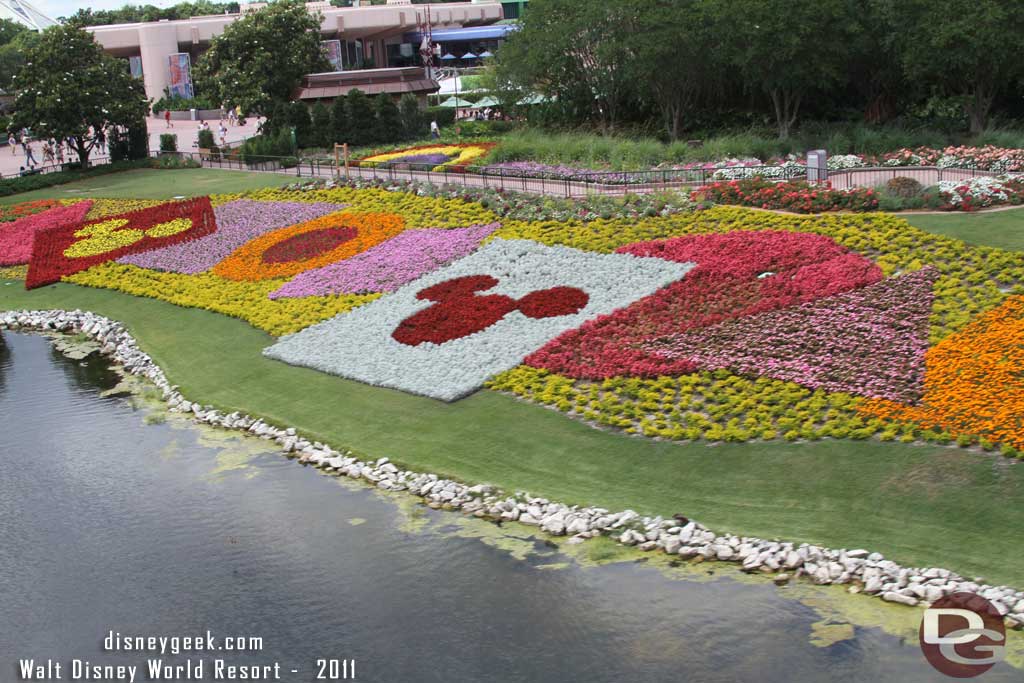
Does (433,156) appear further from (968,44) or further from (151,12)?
(151,12)

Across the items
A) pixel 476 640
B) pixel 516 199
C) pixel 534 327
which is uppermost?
pixel 516 199

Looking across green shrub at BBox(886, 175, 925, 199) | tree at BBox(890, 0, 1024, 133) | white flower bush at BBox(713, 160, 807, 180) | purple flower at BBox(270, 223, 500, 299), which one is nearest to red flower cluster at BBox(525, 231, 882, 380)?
green shrub at BBox(886, 175, 925, 199)

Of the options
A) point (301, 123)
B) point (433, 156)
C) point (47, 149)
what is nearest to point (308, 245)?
point (433, 156)

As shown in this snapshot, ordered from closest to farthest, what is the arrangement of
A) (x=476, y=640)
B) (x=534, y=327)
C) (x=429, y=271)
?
(x=476, y=640) < (x=534, y=327) < (x=429, y=271)

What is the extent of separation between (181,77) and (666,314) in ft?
233

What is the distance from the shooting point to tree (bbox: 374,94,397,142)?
54.9 m

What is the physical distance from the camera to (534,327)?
75.4 feet

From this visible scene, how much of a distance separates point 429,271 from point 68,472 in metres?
11.3

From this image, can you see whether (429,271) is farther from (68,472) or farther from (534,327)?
(68,472)

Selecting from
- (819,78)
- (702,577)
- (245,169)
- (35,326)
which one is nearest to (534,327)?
(702,577)

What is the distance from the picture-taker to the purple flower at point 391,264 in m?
28.0

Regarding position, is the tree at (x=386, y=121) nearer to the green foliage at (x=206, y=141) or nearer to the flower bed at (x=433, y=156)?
the flower bed at (x=433, y=156)

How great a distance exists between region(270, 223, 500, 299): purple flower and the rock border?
7485 millimetres

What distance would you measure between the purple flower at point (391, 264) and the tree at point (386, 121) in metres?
24.9
